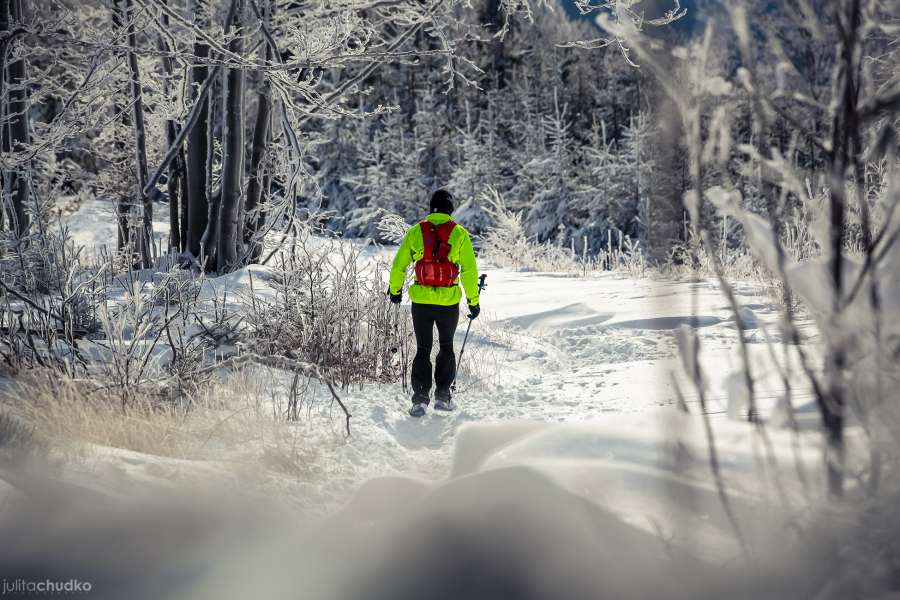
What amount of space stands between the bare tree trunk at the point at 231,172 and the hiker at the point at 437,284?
13.3 feet

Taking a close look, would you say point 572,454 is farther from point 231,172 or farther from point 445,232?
point 231,172

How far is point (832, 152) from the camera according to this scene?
154 centimetres

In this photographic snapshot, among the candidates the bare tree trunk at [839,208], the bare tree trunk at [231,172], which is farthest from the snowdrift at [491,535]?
the bare tree trunk at [231,172]

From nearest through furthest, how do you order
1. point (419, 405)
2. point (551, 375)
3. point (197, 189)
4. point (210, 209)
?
point (419, 405) < point (551, 375) < point (210, 209) < point (197, 189)

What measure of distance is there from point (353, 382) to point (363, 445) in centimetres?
150

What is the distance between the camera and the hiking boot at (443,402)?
4.76m

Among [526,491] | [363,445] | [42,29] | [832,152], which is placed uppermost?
[42,29]

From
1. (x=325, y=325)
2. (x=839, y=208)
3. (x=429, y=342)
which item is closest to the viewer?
(x=839, y=208)

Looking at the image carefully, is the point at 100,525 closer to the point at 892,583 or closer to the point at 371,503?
the point at 371,503

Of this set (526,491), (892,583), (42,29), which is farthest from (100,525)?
(42,29)

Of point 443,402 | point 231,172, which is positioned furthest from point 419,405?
point 231,172

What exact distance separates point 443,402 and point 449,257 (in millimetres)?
1095

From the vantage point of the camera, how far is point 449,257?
4.80 m

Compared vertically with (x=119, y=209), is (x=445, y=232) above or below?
below
